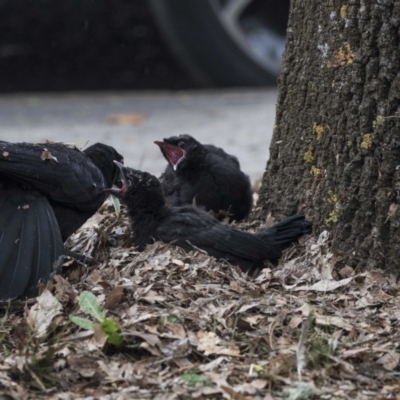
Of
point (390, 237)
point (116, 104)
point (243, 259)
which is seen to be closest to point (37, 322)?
point (243, 259)

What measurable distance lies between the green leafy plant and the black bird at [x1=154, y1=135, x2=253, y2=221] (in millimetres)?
2139

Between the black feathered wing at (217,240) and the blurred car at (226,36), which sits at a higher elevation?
the blurred car at (226,36)

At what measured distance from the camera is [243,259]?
17.9 feet

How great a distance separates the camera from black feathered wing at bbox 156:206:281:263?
5.40 metres

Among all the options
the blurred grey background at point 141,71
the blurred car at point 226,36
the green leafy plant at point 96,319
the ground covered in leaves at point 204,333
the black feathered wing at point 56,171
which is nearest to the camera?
the ground covered in leaves at point 204,333

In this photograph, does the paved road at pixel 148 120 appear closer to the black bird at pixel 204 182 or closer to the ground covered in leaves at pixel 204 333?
the black bird at pixel 204 182

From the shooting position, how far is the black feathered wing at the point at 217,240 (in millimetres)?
5398

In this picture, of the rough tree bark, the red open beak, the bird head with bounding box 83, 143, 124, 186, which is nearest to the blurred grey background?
the red open beak

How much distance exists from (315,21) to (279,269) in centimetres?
136

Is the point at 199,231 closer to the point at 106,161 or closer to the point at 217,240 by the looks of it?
the point at 217,240

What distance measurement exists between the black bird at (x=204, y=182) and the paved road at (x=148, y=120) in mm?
2298

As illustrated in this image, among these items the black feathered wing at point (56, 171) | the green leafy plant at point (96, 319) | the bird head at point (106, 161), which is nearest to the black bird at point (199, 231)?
the black feathered wing at point (56, 171)

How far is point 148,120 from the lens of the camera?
1152 cm

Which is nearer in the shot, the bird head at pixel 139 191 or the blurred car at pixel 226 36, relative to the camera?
the bird head at pixel 139 191
